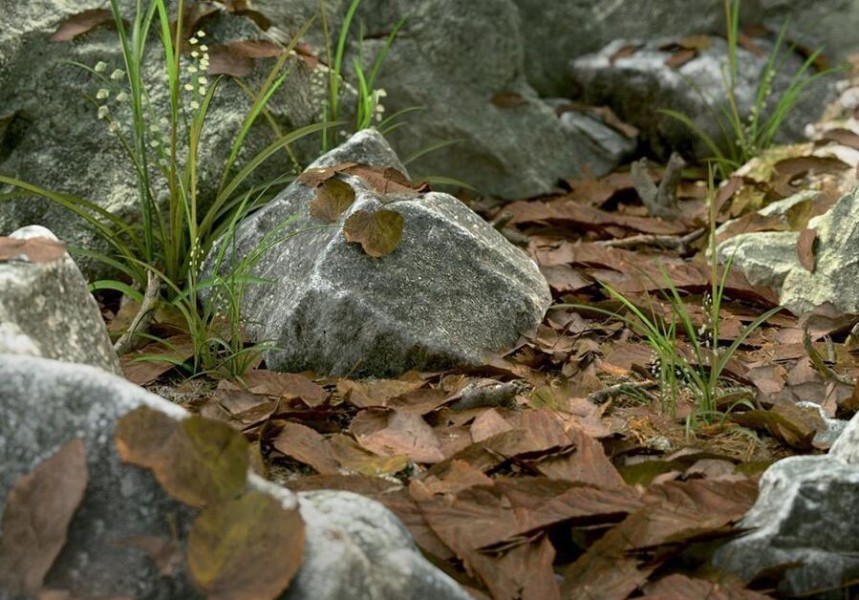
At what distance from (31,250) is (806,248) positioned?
186 cm

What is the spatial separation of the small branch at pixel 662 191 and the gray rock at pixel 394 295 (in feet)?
3.67

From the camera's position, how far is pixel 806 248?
2.68 m

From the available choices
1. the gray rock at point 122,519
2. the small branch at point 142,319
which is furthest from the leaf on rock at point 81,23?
the gray rock at point 122,519

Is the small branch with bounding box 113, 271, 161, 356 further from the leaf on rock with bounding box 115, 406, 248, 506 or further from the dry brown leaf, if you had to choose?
the leaf on rock with bounding box 115, 406, 248, 506

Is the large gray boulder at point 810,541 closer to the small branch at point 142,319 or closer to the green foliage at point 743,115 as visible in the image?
the small branch at point 142,319

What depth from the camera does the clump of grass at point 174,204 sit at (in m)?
2.35

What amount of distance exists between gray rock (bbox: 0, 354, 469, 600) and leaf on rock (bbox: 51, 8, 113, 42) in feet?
5.79

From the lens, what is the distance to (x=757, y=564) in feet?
5.00

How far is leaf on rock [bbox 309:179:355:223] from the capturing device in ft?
8.16

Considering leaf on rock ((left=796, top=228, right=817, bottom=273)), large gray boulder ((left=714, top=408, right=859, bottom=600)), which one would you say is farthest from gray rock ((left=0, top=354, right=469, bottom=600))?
leaf on rock ((left=796, top=228, right=817, bottom=273))

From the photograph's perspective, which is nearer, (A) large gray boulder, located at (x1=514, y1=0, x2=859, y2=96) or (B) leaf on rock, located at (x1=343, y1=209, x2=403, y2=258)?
(B) leaf on rock, located at (x1=343, y1=209, x2=403, y2=258)

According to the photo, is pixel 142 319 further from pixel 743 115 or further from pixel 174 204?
pixel 743 115

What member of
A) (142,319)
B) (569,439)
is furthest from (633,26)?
(569,439)

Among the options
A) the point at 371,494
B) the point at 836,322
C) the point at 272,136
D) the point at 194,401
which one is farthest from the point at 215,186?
the point at 836,322
